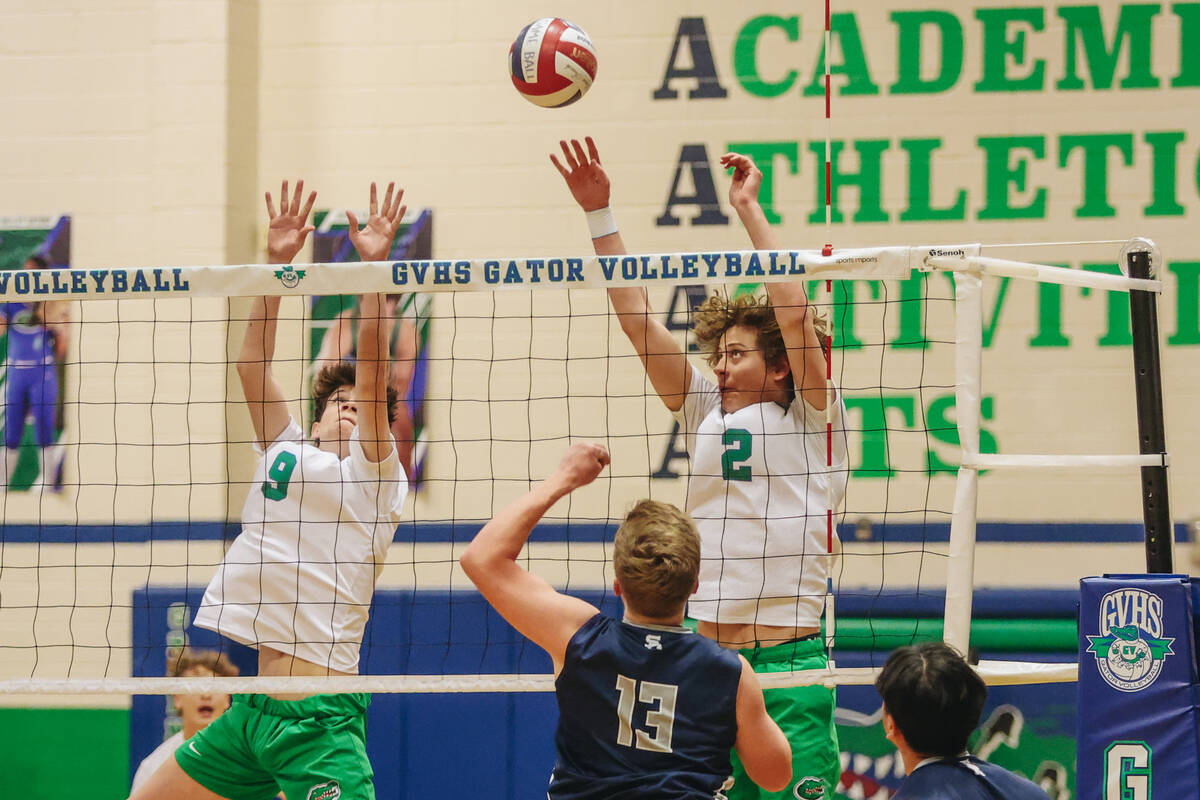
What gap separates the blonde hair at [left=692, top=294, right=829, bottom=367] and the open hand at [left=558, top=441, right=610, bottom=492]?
1.35 m

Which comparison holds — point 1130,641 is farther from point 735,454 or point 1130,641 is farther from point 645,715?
point 645,715

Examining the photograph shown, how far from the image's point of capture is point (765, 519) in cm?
396

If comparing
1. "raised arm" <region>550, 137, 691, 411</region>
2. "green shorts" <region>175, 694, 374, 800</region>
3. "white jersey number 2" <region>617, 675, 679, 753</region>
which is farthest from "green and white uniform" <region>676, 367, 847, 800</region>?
"white jersey number 2" <region>617, 675, 679, 753</region>

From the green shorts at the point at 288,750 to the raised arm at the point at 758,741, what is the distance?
1628 millimetres

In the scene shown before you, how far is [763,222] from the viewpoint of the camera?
13.4ft

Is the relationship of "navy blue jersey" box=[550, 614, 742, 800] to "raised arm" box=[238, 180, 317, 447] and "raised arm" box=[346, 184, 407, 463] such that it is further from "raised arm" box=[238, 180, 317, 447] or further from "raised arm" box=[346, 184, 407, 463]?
"raised arm" box=[238, 180, 317, 447]

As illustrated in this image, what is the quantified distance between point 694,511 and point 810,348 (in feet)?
2.10

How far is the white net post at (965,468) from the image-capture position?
3.67 meters

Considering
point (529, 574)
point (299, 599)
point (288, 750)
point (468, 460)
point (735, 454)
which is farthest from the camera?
point (468, 460)

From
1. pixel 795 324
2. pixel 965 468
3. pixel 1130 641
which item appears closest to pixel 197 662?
pixel 795 324

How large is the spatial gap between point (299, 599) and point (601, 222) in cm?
163

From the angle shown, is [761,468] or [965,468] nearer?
[965,468]

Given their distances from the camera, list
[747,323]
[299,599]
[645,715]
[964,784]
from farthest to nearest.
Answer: [299,599]
[747,323]
[645,715]
[964,784]

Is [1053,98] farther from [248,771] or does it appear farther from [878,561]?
[248,771]
